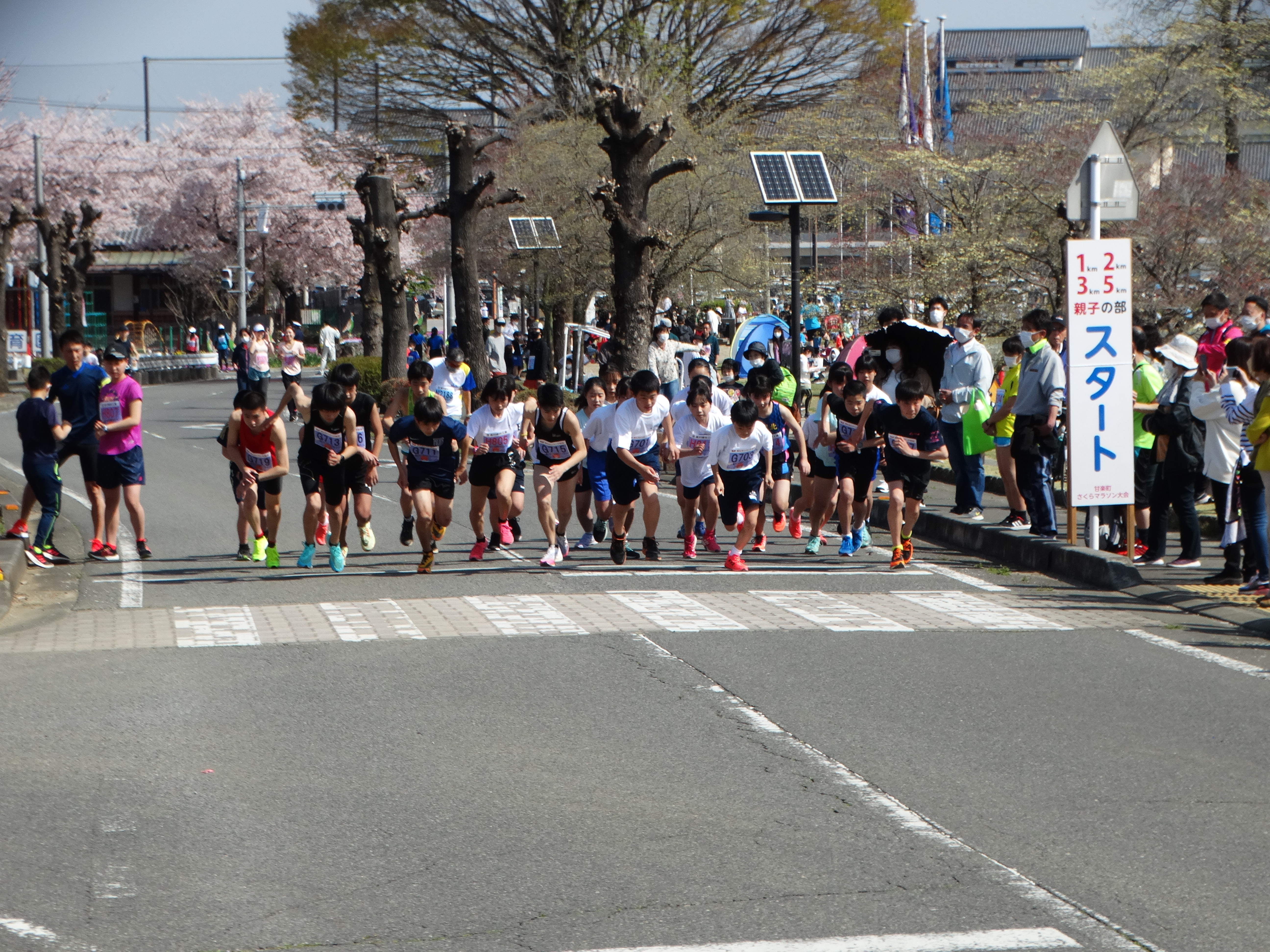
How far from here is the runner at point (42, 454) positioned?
1210 centimetres

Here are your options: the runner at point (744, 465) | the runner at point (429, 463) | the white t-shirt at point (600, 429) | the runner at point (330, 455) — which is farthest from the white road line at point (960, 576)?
the runner at point (330, 455)

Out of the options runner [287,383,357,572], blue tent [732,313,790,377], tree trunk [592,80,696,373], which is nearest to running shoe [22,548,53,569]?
runner [287,383,357,572]

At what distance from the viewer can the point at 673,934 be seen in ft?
14.2

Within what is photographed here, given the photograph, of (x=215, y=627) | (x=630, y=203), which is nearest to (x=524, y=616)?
(x=215, y=627)

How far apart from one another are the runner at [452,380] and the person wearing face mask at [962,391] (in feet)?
21.6

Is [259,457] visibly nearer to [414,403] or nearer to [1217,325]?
[414,403]

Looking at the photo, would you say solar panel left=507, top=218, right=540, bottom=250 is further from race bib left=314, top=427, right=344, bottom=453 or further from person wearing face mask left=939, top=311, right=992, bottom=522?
race bib left=314, top=427, right=344, bottom=453

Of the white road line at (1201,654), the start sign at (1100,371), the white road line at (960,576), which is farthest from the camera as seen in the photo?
the start sign at (1100,371)

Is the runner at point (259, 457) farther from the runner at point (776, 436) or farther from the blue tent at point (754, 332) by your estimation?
the blue tent at point (754, 332)

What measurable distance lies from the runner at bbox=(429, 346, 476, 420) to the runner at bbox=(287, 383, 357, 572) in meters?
6.12

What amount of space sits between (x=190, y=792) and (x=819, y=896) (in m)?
2.63

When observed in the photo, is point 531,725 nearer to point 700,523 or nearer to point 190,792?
point 190,792

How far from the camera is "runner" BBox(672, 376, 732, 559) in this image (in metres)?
12.6

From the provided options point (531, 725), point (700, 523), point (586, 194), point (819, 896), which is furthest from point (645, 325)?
point (819, 896)
